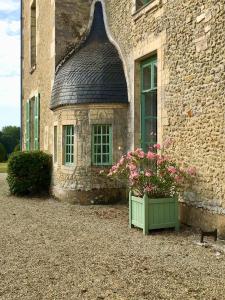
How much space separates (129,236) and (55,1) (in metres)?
7.01

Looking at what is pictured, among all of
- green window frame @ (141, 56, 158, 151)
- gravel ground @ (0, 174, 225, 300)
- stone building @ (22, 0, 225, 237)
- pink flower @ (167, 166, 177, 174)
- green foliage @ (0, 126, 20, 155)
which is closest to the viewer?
gravel ground @ (0, 174, 225, 300)

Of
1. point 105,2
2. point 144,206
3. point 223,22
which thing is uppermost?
point 105,2

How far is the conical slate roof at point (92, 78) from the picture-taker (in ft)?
28.7

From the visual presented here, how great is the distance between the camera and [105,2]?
33.6ft

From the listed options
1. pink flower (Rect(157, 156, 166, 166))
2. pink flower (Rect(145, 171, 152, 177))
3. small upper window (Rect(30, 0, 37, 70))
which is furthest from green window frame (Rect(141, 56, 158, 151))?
small upper window (Rect(30, 0, 37, 70))

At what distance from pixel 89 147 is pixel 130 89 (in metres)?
1.58

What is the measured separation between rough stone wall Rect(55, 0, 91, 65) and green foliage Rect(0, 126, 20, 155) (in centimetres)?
4129

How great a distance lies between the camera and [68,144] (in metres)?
9.44

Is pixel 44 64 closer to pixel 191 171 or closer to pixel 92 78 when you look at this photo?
pixel 92 78

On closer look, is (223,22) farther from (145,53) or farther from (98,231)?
(98,231)

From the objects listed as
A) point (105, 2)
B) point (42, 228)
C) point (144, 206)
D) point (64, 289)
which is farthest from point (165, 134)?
point (105, 2)

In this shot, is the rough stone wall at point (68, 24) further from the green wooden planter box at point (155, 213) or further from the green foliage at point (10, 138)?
the green foliage at point (10, 138)

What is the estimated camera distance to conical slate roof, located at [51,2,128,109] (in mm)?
8750

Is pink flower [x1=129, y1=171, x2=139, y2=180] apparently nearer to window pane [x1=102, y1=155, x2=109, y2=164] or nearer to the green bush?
window pane [x1=102, y1=155, x2=109, y2=164]
